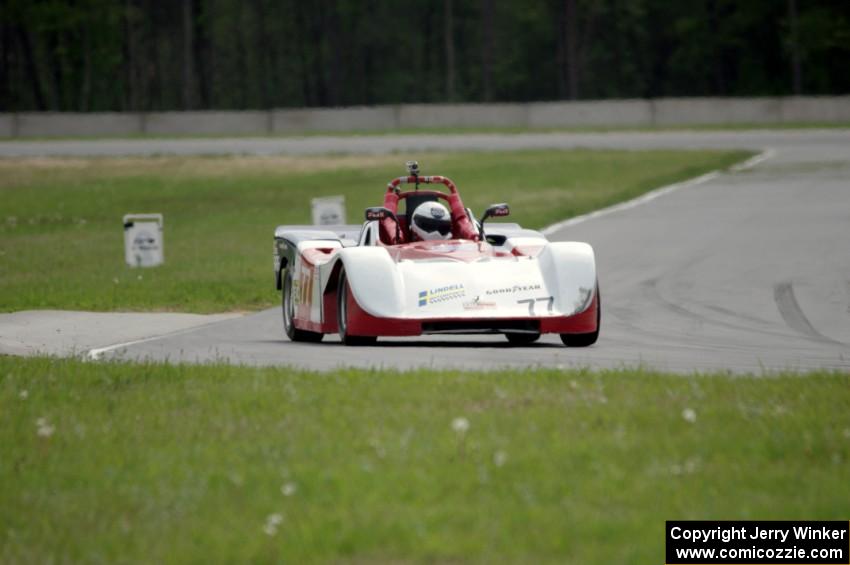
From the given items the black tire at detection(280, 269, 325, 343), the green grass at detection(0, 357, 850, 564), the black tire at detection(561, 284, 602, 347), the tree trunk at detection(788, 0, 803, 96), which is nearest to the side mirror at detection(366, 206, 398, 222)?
the black tire at detection(280, 269, 325, 343)

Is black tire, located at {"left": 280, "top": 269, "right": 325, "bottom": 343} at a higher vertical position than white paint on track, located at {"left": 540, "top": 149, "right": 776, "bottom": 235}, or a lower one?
higher

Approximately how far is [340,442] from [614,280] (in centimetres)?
1089

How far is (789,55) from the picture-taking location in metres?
92.5

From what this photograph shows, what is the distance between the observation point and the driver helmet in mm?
14133

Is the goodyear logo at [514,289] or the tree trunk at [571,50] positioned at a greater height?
the tree trunk at [571,50]

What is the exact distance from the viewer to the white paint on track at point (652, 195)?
87.2 ft

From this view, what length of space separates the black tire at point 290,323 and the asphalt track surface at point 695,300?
168 millimetres

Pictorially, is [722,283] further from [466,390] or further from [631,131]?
[631,131]

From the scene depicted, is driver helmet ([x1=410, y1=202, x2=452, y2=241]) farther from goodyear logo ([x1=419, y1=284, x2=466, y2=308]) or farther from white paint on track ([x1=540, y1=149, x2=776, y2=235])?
white paint on track ([x1=540, y1=149, x2=776, y2=235])

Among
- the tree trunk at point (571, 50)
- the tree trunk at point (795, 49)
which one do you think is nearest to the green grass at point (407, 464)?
the tree trunk at point (795, 49)

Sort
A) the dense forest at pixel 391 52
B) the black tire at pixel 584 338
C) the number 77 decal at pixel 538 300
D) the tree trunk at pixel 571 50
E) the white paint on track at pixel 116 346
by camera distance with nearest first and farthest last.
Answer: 1. the white paint on track at pixel 116 346
2. the number 77 decal at pixel 538 300
3. the black tire at pixel 584 338
4. the tree trunk at pixel 571 50
5. the dense forest at pixel 391 52

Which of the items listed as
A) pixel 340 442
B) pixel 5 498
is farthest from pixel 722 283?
pixel 5 498

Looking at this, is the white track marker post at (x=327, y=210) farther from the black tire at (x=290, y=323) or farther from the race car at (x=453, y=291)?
the race car at (x=453, y=291)

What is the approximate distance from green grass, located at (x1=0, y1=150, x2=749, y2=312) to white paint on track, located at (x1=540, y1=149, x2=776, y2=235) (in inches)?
14.9
